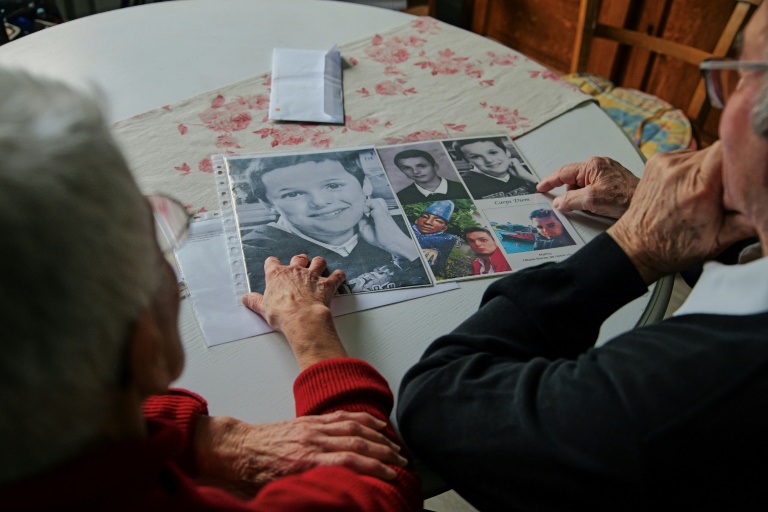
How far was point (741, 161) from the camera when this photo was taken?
0.70 metres

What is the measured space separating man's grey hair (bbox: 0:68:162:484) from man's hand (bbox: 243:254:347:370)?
373 mm

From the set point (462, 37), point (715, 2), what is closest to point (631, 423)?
point (462, 37)

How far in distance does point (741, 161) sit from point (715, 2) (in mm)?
2019

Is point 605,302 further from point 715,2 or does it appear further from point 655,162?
point 715,2

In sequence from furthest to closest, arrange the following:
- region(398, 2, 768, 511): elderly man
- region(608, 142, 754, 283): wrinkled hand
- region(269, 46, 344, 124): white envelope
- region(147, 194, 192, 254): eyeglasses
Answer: region(269, 46, 344, 124): white envelope < region(608, 142, 754, 283): wrinkled hand < region(147, 194, 192, 254): eyeglasses < region(398, 2, 768, 511): elderly man

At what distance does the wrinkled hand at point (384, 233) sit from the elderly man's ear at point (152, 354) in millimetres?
455

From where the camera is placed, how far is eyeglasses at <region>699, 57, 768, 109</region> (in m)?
0.64

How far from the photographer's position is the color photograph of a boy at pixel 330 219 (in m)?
0.95

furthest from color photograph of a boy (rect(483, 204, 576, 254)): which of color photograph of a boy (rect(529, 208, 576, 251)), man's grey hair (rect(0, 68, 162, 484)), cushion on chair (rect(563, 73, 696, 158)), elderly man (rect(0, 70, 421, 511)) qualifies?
cushion on chair (rect(563, 73, 696, 158))

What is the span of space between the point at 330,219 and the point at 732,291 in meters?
0.62

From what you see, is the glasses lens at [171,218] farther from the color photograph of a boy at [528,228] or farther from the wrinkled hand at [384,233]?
the color photograph of a boy at [528,228]

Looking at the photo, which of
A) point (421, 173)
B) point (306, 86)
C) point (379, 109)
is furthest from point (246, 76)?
point (421, 173)

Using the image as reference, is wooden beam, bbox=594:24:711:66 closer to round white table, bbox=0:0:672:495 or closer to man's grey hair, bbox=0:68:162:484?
round white table, bbox=0:0:672:495

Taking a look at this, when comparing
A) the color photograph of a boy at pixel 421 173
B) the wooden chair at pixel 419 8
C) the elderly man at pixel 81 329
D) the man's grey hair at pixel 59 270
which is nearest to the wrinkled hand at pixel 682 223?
the color photograph of a boy at pixel 421 173
